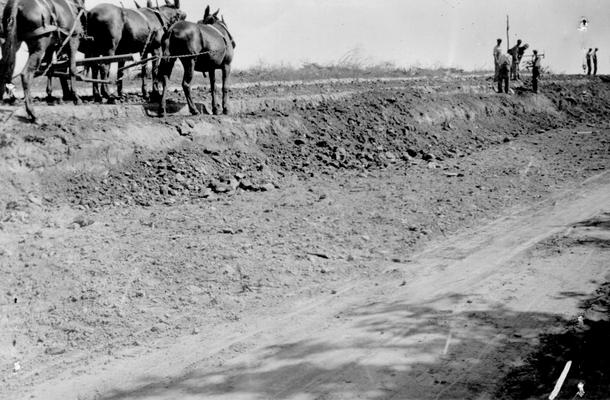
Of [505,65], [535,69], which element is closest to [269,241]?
[505,65]

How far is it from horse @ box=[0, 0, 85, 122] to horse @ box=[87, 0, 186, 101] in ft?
4.55

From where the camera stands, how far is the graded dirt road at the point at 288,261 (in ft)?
16.3

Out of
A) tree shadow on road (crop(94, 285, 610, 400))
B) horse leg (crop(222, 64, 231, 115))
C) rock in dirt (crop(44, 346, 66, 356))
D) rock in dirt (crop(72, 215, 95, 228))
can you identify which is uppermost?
horse leg (crop(222, 64, 231, 115))

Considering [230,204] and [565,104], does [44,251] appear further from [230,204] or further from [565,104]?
[565,104]

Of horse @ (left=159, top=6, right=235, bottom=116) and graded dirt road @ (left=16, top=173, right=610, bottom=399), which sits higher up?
horse @ (left=159, top=6, right=235, bottom=116)

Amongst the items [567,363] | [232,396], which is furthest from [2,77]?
[567,363]

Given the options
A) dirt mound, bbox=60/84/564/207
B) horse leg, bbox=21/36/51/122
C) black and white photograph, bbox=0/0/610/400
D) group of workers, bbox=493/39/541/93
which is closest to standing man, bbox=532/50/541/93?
group of workers, bbox=493/39/541/93

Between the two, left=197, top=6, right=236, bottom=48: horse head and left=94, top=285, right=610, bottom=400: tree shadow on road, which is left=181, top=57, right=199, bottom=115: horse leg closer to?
left=197, top=6, right=236, bottom=48: horse head

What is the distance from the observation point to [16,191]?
870 cm

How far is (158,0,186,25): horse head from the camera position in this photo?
13.4 metres

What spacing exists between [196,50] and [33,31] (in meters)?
3.24

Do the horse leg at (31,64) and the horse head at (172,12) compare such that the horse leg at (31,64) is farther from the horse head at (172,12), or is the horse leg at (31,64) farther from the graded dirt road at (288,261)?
the horse head at (172,12)

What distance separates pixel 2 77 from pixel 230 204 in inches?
163

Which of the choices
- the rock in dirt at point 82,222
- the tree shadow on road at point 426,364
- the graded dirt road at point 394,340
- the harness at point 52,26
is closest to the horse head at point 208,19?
the harness at point 52,26
